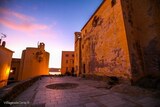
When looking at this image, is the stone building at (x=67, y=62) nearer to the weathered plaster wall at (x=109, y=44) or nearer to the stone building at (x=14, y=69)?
the stone building at (x=14, y=69)

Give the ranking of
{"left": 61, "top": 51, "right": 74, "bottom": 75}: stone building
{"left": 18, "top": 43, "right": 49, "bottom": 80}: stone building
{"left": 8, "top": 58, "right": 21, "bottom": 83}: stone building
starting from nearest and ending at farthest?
{"left": 18, "top": 43, "right": 49, "bottom": 80}: stone building
{"left": 8, "top": 58, "right": 21, "bottom": 83}: stone building
{"left": 61, "top": 51, "right": 74, "bottom": 75}: stone building

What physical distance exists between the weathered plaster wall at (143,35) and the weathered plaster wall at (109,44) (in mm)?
497

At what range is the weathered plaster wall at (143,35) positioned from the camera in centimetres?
716

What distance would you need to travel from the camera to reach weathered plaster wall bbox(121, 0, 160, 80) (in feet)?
23.5

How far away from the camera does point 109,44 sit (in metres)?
9.30

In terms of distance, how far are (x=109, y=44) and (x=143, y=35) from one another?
316cm

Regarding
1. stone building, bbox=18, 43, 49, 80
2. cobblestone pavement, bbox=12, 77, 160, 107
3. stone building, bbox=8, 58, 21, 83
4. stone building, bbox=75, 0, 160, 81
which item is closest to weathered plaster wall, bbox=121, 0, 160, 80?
stone building, bbox=75, 0, 160, 81

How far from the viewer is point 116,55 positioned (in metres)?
8.16

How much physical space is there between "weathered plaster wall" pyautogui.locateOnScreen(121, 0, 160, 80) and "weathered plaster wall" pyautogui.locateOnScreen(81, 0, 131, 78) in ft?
1.63

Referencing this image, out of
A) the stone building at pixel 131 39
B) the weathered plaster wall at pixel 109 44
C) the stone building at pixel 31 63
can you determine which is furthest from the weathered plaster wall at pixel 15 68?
the stone building at pixel 131 39

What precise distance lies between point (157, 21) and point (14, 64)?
32.5m

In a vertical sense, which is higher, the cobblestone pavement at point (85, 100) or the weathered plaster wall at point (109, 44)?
the weathered plaster wall at point (109, 44)

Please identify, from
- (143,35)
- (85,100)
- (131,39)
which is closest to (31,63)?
(85,100)

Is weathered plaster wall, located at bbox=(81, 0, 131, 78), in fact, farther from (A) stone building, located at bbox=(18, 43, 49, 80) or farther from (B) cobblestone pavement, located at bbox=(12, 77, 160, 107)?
(A) stone building, located at bbox=(18, 43, 49, 80)
